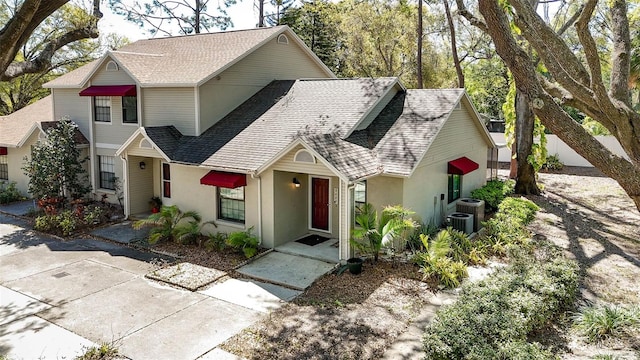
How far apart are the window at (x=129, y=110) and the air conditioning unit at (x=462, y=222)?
41.6 feet

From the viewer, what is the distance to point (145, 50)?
22.5m

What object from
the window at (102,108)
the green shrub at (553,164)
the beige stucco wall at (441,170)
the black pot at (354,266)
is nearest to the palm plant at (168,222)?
the black pot at (354,266)

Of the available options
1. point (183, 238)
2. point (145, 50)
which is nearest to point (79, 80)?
point (145, 50)

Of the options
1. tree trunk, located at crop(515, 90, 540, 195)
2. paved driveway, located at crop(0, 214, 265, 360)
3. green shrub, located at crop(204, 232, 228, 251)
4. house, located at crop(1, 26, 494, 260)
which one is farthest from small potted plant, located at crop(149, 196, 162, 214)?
tree trunk, located at crop(515, 90, 540, 195)

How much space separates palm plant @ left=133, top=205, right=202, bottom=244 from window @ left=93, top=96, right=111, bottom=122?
6467 mm

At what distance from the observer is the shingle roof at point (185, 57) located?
17672 millimetres

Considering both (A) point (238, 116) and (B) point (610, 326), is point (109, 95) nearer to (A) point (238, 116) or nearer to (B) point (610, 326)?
(A) point (238, 116)

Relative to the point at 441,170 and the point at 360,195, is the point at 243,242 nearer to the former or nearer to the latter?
the point at 360,195

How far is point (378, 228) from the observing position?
12.9 meters

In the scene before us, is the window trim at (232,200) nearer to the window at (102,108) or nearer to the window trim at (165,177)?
the window trim at (165,177)

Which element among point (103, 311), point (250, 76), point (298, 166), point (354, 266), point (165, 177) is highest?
point (250, 76)

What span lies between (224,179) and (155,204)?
550 centimetres

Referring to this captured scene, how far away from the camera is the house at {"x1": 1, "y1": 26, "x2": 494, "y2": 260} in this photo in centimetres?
1402

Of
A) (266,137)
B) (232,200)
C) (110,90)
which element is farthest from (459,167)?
(110,90)
